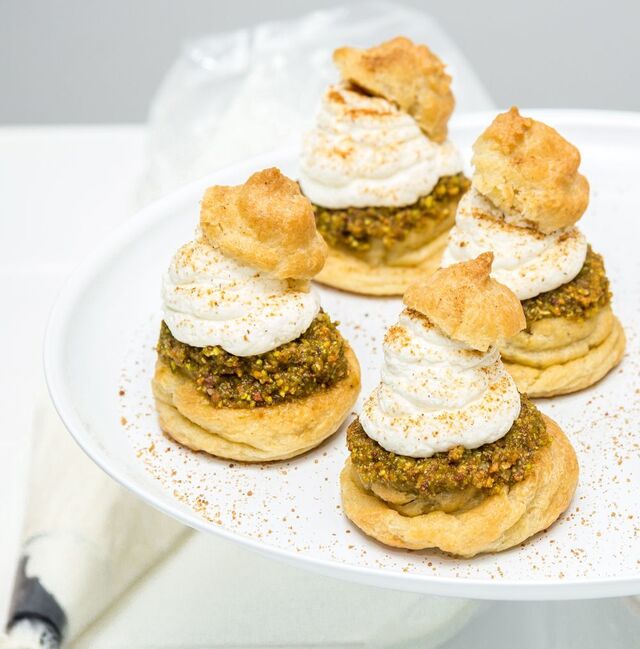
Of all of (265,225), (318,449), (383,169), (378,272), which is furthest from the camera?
(378,272)

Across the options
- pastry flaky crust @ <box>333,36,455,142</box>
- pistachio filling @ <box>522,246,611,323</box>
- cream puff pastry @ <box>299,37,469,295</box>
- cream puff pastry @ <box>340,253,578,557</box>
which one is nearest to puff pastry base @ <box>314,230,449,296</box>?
cream puff pastry @ <box>299,37,469,295</box>

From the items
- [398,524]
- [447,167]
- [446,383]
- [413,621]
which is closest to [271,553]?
[398,524]

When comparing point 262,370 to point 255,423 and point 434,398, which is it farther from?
point 434,398

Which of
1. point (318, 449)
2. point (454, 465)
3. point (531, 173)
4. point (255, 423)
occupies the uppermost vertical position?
point (531, 173)

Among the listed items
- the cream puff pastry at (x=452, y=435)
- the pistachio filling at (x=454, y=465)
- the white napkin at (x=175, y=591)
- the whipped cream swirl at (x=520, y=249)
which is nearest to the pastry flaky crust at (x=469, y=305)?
the cream puff pastry at (x=452, y=435)

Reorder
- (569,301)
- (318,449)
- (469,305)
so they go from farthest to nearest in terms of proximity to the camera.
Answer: (569,301) → (318,449) → (469,305)

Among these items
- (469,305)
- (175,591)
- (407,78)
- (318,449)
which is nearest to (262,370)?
(318,449)

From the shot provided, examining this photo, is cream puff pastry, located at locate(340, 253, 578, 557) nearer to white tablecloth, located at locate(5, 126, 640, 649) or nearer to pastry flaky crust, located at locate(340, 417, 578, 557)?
pastry flaky crust, located at locate(340, 417, 578, 557)
